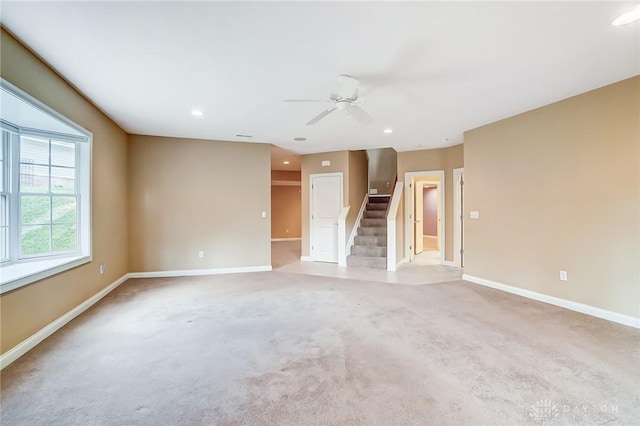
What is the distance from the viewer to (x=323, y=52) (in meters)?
2.36

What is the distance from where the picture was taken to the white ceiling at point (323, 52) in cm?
189

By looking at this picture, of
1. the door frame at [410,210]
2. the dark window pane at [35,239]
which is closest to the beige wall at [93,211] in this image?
the dark window pane at [35,239]

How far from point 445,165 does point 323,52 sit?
4.76 metres

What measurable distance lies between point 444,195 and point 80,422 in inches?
254

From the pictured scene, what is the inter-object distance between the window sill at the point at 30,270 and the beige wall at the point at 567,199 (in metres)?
5.65

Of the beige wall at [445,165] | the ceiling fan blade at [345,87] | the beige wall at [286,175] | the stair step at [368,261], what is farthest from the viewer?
the beige wall at [286,175]

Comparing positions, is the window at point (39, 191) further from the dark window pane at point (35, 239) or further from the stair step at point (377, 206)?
the stair step at point (377, 206)

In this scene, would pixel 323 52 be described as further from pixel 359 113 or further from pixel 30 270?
pixel 30 270

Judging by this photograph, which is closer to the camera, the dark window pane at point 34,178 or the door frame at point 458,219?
the dark window pane at point 34,178

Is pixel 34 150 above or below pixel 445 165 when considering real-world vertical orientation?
below

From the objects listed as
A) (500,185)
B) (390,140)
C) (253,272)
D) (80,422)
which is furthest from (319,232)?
(80,422)

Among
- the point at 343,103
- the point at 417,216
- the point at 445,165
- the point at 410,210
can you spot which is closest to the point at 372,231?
the point at 410,210

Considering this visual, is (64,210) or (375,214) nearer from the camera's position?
(64,210)

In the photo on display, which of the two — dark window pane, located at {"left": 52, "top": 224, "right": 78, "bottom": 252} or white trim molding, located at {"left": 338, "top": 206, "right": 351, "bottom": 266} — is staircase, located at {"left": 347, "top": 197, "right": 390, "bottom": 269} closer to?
white trim molding, located at {"left": 338, "top": 206, "right": 351, "bottom": 266}
